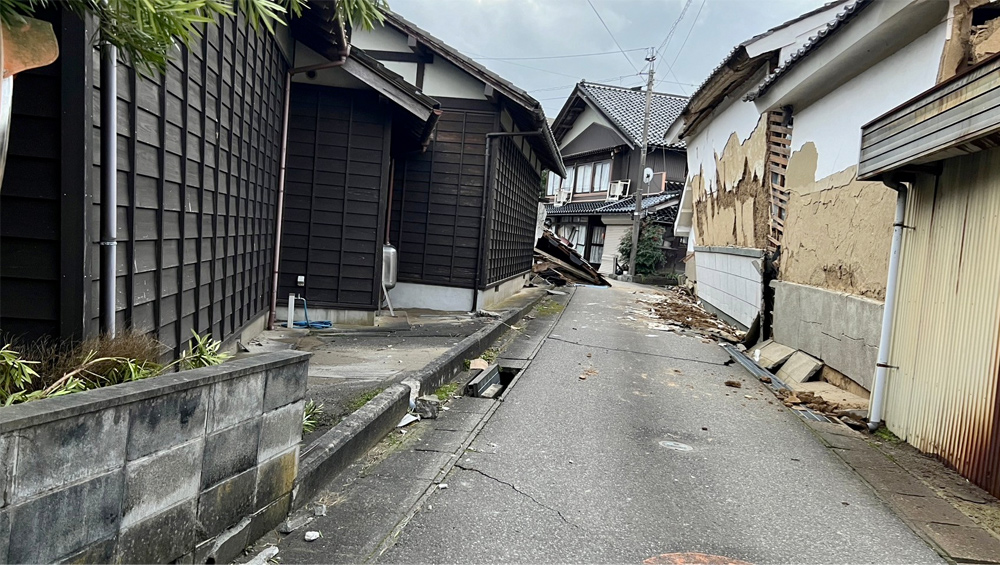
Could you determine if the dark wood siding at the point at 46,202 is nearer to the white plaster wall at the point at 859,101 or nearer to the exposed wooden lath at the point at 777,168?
the white plaster wall at the point at 859,101

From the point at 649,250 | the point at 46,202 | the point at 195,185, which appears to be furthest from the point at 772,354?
the point at 649,250

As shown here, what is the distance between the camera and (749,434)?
606cm

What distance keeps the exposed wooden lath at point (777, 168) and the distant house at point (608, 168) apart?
1519 centimetres

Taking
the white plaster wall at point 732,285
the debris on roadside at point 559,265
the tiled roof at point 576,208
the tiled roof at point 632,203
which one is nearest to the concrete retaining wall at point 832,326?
the white plaster wall at point 732,285

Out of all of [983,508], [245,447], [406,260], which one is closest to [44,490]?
[245,447]

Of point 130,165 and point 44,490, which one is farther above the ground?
point 130,165

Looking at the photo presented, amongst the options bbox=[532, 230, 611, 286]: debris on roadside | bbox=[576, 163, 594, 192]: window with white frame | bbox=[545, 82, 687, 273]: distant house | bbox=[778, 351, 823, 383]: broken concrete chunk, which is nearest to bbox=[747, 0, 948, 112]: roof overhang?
bbox=[778, 351, 823, 383]: broken concrete chunk

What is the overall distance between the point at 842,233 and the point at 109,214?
802 centimetres

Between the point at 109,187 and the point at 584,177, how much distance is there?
32.6m

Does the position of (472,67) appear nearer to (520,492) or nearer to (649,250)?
(520,492)

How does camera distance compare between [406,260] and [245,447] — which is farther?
[406,260]

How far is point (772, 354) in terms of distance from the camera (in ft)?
31.9

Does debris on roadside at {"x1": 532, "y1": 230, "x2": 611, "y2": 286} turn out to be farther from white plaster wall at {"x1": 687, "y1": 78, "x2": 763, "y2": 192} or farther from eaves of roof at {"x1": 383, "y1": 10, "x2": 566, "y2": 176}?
eaves of roof at {"x1": 383, "y1": 10, "x2": 566, "y2": 176}

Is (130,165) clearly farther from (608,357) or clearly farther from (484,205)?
(484,205)
